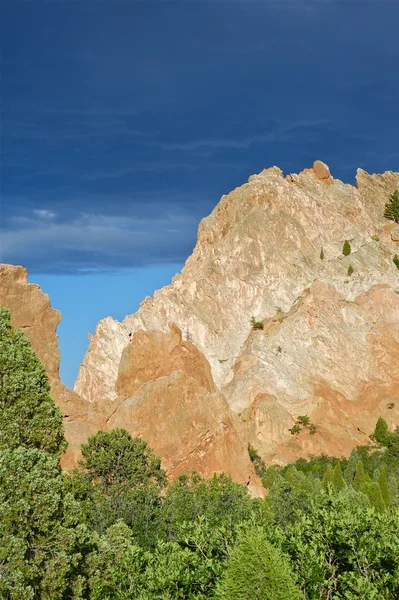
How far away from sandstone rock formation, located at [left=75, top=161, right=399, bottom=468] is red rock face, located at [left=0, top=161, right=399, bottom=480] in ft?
0.68

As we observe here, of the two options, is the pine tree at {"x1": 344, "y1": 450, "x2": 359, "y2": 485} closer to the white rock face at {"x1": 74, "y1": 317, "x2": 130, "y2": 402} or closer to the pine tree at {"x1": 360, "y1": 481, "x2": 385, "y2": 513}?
the pine tree at {"x1": 360, "y1": 481, "x2": 385, "y2": 513}

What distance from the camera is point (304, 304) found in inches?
3856

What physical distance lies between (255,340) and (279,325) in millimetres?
4708

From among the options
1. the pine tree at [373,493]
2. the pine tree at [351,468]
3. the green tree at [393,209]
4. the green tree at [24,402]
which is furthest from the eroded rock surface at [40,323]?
the green tree at [393,209]

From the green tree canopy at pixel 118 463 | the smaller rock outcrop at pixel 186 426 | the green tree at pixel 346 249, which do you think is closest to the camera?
the green tree canopy at pixel 118 463

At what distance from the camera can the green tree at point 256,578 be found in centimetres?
1589

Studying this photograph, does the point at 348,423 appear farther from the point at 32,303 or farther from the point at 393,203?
the point at 393,203

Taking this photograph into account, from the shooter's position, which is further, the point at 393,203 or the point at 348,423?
the point at 393,203

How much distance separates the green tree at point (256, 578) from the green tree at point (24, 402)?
778 cm

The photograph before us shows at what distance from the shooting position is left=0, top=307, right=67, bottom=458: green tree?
785 inches

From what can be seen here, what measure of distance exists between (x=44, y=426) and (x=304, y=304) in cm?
8009

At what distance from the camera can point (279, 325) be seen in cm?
9725

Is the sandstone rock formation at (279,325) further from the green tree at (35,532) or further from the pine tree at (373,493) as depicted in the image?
the green tree at (35,532)

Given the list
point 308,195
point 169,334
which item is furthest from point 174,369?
point 308,195
